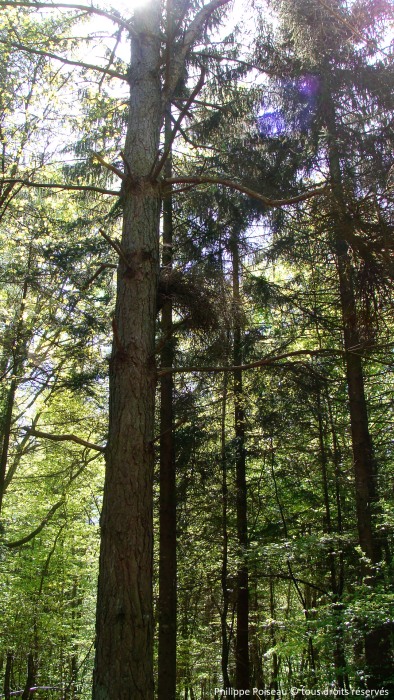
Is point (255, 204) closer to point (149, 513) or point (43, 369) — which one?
point (43, 369)

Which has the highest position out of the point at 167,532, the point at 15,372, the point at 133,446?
the point at 15,372

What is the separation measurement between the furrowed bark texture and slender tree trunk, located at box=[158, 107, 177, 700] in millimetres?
2812

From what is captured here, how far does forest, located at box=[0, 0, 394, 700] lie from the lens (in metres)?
4.40

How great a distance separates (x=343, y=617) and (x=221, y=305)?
11.1 ft

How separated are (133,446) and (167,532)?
5438 mm

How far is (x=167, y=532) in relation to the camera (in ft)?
26.8

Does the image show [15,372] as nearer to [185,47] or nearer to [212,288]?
[212,288]

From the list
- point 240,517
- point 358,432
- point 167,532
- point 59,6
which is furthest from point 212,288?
point 240,517

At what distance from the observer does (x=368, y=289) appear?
16.5ft

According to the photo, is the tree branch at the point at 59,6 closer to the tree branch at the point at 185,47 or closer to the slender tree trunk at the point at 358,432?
the tree branch at the point at 185,47

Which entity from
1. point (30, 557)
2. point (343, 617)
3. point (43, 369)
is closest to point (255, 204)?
point (43, 369)

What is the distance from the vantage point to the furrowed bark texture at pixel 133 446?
9.14 ft

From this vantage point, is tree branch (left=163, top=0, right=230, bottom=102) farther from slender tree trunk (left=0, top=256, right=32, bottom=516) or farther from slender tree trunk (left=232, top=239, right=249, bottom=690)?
slender tree trunk (left=232, top=239, right=249, bottom=690)

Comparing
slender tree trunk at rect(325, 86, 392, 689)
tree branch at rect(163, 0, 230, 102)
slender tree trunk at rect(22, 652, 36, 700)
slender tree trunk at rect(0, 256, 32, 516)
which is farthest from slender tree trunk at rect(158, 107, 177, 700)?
slender tree trunk at rect(22, 652, 36, 700)
